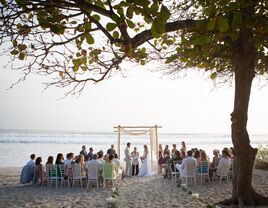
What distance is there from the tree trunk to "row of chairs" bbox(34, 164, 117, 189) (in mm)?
6167

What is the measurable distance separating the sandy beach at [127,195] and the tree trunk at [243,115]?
4.35 feet

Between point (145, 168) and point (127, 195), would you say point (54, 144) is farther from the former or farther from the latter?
point (127, 195)

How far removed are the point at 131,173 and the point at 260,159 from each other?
23.6 ft

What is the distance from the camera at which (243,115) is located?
832 cm

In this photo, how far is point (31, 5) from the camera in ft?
14.5

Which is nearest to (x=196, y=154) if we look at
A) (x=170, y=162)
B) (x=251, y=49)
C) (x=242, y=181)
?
(x=170, y=162)

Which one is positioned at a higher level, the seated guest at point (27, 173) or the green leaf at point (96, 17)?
the green leaf at point (96, 17)

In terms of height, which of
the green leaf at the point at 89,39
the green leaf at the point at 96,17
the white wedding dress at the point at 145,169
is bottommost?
the white wedding dress at the point at 145,169

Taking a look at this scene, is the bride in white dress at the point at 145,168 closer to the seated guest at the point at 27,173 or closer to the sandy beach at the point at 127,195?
the sandy beach at the point at 127,195

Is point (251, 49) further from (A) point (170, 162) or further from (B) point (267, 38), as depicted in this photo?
(A) point (170, 162)

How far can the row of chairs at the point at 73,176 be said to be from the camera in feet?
43.5

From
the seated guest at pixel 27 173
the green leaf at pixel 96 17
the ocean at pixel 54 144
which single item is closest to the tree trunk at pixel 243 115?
the green leaf at pixel 96 17

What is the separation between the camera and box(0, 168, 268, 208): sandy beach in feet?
31.5

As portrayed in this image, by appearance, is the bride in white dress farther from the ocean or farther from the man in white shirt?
the ocean
